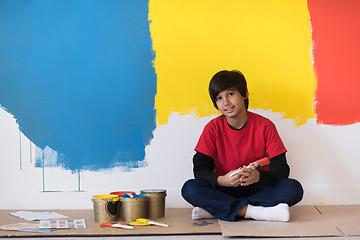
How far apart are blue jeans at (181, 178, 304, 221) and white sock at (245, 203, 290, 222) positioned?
0.03m

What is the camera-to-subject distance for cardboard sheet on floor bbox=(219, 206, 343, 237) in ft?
4.62

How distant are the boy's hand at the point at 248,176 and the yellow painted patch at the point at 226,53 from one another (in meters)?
0.50

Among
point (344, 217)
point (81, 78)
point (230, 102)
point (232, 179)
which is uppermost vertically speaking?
point (81, 78)

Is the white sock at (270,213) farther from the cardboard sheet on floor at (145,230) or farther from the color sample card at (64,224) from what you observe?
the color sample card at (64,224)

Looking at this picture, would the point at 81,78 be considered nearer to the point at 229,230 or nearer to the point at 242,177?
the point at 242,177

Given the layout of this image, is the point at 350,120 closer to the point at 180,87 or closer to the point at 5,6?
the point at 180,87

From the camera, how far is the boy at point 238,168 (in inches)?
64.4

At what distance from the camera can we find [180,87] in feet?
6.84

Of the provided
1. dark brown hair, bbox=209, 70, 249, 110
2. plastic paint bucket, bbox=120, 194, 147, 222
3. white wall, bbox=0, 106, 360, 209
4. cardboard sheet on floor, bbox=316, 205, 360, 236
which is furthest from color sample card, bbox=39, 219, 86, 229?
cardboard sheet on floor, bbox=316, 205, 360, 236

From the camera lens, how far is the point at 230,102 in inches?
71.2

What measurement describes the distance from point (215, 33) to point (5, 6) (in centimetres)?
104

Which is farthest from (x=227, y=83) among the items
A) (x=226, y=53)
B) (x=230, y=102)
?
(x=226, y=53)

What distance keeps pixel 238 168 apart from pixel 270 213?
283 millimetres

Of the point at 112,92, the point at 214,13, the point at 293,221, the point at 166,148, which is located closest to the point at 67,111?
Answer: the point at 112,92
